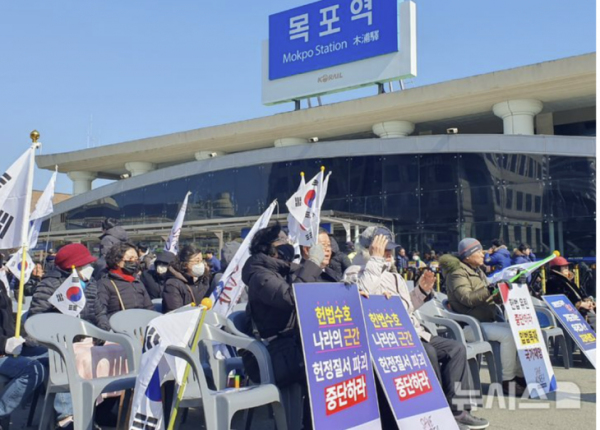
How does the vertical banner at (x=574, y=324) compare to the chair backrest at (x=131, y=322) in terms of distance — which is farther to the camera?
the vertical banner at (x=574, y=324)

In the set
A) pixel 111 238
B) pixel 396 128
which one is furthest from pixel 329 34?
pixel 111 238

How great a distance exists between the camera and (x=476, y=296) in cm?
676

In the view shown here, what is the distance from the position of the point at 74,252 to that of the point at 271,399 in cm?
262

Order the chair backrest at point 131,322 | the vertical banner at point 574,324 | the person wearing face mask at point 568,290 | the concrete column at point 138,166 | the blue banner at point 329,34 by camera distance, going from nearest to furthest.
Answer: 1. the chair backrest at point 131,322
2. the vertical banner at point 574,324
3. the person wearing face mask at point 568,290
4. the blue banner at point 329,34
5. the concrete column at point 138,166

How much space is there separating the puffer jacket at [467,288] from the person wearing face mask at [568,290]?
2.41 meters

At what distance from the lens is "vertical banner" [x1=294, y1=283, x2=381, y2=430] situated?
4.13 m

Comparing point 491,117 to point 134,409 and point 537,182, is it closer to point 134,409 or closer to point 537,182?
point 537,182

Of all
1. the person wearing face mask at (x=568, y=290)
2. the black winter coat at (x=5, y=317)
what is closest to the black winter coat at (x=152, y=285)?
the black winter coat at (x=5, y=317)

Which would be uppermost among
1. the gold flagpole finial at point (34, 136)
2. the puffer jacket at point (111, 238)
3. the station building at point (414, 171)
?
the station building at point (414, 171)

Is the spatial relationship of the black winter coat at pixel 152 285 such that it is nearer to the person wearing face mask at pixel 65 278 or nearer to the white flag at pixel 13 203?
the person wearing face mask at pixel 65 278

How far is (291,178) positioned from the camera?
2566 cm

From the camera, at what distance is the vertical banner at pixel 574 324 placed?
758 cm

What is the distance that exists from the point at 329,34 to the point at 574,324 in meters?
24.0

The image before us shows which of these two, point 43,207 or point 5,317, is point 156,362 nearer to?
point 5,317
